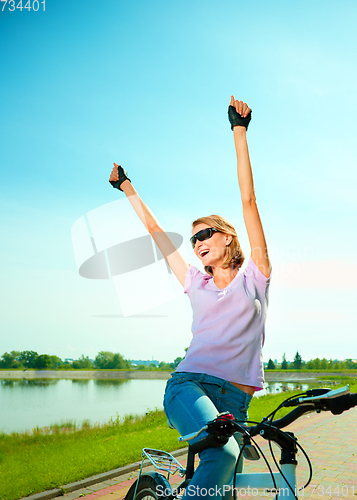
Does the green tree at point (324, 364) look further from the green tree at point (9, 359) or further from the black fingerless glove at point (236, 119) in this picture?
the black fingerless glove at point (236, 119)

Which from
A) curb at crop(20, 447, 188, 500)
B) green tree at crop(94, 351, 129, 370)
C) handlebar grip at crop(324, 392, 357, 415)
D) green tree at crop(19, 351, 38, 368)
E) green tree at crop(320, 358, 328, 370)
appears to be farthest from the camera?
green tree at crop(320, 358, 328, 370)

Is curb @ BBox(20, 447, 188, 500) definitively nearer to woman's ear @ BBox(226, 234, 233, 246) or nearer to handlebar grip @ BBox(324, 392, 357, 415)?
woman's ear @ BBox(226, 234, 233, 246)

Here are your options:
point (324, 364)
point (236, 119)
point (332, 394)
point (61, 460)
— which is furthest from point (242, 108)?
point (324, 364)

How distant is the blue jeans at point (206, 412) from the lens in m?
1.58

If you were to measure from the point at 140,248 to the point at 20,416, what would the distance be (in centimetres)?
1525

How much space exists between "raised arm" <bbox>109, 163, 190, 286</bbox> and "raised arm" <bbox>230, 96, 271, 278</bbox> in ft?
2.13

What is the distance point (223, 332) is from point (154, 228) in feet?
3.97

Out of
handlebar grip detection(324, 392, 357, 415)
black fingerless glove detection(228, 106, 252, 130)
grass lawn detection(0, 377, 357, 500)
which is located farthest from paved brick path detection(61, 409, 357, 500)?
black fingerless glove detection(228, 106, 252, 130)

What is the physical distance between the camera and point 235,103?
2.36 metres

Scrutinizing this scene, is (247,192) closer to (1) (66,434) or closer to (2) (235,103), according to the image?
(2) (235,103)

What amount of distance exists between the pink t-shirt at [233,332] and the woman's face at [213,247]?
275 mm

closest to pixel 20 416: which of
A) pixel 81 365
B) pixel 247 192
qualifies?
pixel 247 192

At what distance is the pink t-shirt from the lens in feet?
6.40

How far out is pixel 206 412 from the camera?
1.71 metres
